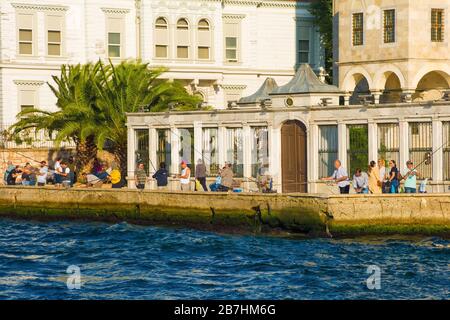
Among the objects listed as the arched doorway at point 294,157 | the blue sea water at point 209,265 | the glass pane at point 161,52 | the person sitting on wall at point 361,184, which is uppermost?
the glass pane at point 161,52

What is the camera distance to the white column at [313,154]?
45250 millimetres

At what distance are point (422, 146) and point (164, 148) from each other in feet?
32.5

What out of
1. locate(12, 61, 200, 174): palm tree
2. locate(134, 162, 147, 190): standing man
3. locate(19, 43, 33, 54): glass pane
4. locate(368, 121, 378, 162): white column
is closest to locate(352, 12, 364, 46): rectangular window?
locate(12, 61, 200, 174): palm tree

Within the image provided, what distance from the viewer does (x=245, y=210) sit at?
4238 centimetres

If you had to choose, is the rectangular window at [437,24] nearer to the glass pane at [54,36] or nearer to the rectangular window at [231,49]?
→ the rectangular window at [231,49]

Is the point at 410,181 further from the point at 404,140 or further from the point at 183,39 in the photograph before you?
the point at 183,39

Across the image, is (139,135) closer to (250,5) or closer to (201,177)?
(201,177)

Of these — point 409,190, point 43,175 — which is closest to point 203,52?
point 43,175

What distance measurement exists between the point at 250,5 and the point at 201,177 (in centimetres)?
2417

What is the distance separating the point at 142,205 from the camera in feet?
149

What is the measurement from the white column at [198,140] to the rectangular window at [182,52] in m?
18.2

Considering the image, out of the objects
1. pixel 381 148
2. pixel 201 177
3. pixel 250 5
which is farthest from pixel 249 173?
pixel 250 5

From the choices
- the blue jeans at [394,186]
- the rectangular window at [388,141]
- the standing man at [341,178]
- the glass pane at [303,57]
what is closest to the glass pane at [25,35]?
the glass pane at [303,57]

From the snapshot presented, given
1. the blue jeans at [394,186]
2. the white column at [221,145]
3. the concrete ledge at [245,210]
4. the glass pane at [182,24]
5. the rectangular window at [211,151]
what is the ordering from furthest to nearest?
the glass pane at [182,24] → the rectangular window at [211,151] → the white column at [221,145] → the blue jeans at [394,186] → the concrete ledge at [245,210]
